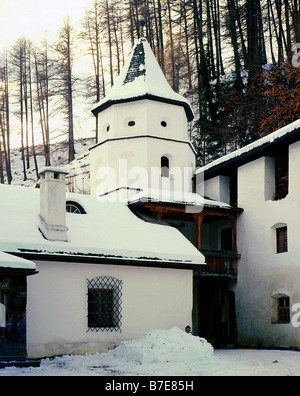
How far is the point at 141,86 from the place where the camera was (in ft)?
88.9

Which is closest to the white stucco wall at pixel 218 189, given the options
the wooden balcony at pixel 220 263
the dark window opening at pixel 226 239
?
the dark window opening at pixel 226 239

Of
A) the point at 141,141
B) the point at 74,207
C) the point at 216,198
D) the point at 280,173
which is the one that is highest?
the point at 141,141

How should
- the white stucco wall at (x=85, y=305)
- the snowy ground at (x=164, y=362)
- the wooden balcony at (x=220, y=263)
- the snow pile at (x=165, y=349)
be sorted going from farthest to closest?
the wooden balcony at (x=220, y=263) → the white stucco wall at (x=85, y=305) → the snow pile at (x=165, y=349) → the snowy ground at (x=164, y=362)

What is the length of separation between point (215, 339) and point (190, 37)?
29.0 metres

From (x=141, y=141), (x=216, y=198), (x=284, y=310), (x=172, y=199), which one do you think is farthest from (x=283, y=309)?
(x=141, y=141)

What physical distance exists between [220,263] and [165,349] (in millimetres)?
7798

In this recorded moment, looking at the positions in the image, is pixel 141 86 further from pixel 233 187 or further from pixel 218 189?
pixel 233 187

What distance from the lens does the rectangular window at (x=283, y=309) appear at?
20.8 metres

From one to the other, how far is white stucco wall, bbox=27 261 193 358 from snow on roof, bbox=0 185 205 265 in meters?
0.46

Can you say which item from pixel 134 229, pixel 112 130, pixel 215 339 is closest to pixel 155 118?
pixel 112 130

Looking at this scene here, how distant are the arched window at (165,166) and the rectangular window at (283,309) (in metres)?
8.13

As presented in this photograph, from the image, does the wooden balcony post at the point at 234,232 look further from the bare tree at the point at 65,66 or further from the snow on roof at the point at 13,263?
the bare tree at the point at 65,66

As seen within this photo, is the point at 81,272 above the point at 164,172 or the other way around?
the other way around
